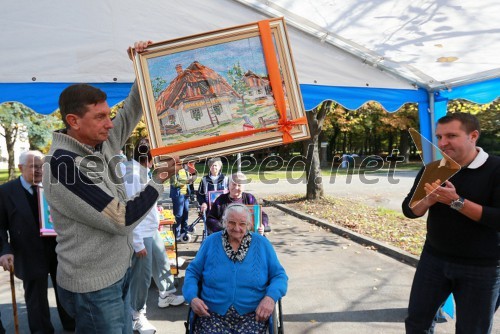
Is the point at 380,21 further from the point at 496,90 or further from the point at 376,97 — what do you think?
the point at 496,90

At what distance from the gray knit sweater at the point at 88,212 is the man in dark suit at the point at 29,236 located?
200cm

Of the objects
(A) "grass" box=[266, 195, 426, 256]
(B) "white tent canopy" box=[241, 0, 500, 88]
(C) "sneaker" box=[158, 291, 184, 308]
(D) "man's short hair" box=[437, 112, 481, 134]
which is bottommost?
(A) "grass" box=[266, 195, 426, 256]

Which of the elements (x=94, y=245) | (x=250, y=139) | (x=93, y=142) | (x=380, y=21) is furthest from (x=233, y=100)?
(x=380, y=21)

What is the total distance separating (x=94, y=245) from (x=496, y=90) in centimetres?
406

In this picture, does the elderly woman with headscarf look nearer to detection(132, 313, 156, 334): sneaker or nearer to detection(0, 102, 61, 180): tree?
detection(132, 313, 156, 334): sneaker

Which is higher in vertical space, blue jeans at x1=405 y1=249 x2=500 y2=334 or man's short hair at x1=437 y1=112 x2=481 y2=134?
man's short hair at x1=437 y1=112 x2=481 y2=134

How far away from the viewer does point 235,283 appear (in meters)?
2.81

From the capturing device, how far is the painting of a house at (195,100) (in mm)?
1769

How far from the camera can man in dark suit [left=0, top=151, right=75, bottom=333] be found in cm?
346

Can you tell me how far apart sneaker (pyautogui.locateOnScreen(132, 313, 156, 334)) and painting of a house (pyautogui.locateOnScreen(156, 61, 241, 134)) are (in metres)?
2.88

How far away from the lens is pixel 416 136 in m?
2.41

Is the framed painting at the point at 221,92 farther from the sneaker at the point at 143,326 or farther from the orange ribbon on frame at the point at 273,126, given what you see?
the sneaker at the point at 143,326

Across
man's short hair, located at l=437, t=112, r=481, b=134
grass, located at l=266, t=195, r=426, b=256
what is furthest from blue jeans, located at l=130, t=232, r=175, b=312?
grass, located at l=266, t=195, r=426, b=256

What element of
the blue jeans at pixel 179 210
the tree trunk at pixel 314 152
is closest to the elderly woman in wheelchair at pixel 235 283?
the blue jeans at pixel 179 210
